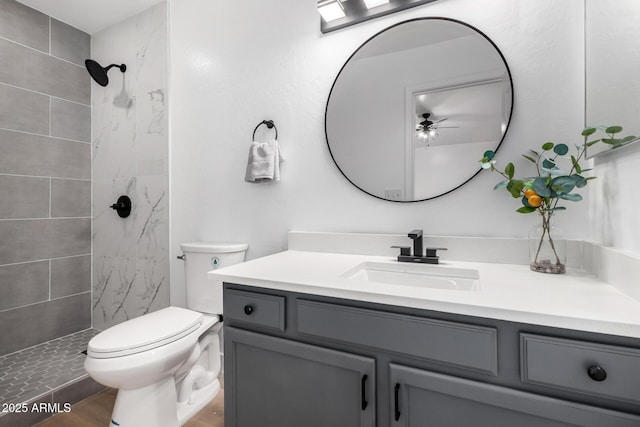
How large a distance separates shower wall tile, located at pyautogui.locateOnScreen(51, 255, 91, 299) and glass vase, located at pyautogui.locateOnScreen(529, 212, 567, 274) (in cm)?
298

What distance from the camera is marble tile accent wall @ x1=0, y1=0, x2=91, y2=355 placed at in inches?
78.7

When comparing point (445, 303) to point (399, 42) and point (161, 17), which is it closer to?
point (399, 42)

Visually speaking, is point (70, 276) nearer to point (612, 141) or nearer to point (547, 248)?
point (547, 248)

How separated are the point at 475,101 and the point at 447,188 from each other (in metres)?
0.38

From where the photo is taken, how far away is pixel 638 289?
0.72 m

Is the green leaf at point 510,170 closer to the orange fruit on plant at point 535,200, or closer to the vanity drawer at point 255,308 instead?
the orange fruit on plant at point 535,200

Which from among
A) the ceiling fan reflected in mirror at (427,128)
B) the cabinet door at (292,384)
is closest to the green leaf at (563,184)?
the ceiling fan reflected in mirror at (427,128)

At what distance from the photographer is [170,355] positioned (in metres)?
1.28

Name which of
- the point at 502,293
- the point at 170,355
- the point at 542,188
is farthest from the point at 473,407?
the point at 170,355

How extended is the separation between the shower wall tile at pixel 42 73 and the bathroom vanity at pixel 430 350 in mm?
2266

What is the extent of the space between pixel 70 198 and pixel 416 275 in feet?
8.57

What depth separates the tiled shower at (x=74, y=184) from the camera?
2.01m

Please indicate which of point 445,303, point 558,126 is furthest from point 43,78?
point 558,126

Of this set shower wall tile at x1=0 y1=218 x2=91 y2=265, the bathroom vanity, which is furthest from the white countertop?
shower wall tile at x1=0 y1=218 x2=91 y2=265
